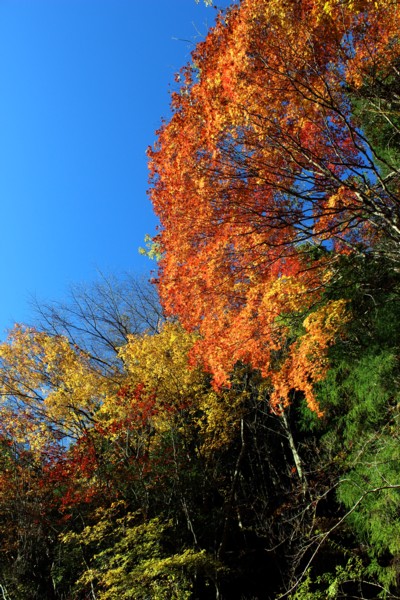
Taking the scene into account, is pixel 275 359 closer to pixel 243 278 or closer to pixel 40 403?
pixel 243 278

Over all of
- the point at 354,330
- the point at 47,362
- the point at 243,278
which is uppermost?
the point at 47,362

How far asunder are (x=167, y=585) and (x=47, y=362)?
31.6 feet

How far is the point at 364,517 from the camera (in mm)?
8172

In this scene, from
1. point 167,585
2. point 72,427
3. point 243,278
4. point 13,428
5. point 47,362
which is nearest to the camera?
point 167,585

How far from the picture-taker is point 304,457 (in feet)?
43.3

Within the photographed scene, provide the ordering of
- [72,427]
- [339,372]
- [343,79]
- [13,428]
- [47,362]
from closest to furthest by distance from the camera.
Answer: [343,79] < [339,372] < [13,428] < [72,427] < [47,362]

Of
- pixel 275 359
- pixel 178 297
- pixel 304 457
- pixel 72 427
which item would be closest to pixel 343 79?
pixel 178 297

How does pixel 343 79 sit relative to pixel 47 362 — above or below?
below

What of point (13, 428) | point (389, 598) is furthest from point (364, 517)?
point (13, 428)

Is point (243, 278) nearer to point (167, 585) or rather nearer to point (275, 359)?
point (275, 359)

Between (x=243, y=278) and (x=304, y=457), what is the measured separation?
838 cm

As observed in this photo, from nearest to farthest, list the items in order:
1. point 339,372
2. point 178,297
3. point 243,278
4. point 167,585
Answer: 1. point 167,585
2. point 243,278
3. point 178,297
4. point 339,372

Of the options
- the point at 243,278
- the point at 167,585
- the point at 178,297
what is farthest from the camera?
the point at 178,297

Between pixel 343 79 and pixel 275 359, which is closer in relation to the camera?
pixel 343 79
